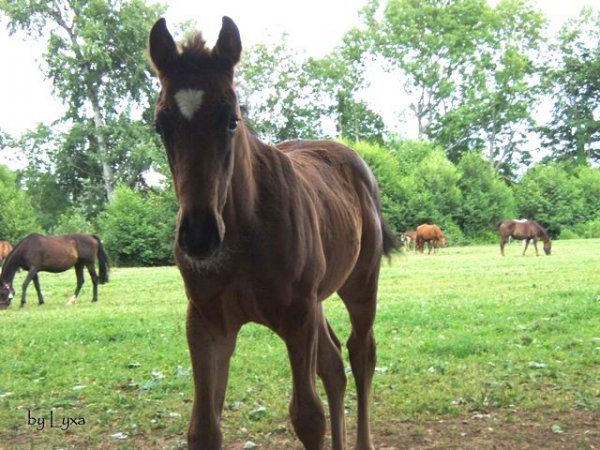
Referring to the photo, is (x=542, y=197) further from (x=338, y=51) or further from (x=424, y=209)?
(x=338, y=51)

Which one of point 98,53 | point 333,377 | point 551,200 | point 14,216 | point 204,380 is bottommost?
point 333,377

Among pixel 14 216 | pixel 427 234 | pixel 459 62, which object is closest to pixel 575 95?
pixel 459 62

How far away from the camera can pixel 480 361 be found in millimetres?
6102

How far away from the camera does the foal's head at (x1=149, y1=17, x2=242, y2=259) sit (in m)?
2.14

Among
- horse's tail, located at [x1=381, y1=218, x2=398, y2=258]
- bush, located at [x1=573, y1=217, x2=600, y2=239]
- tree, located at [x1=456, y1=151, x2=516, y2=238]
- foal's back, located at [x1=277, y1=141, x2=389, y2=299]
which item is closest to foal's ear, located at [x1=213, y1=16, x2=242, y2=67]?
foal's back, located at [x1=277, y1=141, x2=389, y2=299]

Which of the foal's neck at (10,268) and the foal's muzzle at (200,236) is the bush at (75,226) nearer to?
the foal's neck at (10,268)

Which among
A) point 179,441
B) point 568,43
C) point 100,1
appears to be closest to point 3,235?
point 100,1

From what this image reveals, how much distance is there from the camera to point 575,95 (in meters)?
47.9

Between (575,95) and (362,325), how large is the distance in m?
49.5

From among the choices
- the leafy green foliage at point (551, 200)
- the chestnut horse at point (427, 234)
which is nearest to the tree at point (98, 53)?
the chestnut horse at point (427, 234)

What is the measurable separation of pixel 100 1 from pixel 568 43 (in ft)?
115

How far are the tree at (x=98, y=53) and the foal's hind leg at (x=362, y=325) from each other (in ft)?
84.0

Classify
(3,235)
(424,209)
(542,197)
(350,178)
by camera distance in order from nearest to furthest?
1. (350,178)
2. (3,235)
3. (424,209)
4. (542,197)

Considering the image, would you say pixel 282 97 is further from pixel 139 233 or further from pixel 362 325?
pixel 362 325
